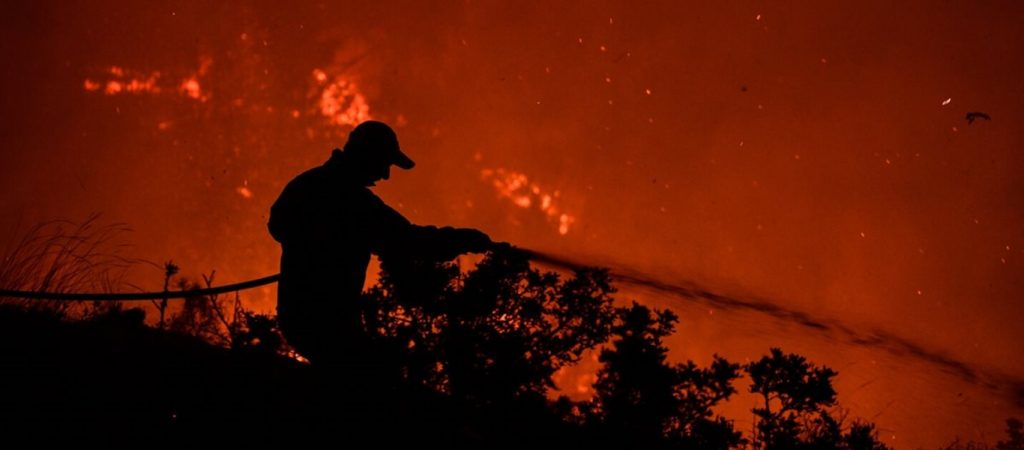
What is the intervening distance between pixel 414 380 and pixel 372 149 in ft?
27.3

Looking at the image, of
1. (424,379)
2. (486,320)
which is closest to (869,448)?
(486,320)

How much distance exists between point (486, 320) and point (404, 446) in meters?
9.12

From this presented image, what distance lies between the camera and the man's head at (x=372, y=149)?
3865 mm

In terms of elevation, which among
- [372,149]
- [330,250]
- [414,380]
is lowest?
[414,380]

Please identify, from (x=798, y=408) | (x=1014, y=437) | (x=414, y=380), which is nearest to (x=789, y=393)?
(x=798, y=408)

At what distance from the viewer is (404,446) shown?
351 centimetres

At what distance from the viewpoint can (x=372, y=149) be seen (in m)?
3.93

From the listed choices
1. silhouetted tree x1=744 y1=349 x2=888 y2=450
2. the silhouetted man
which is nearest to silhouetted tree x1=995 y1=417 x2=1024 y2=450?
silhouetted tree x1=744 y1=349 x2=888 y2=450

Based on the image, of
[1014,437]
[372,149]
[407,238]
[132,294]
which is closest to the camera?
[407,238]

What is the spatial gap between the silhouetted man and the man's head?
5 centimetres

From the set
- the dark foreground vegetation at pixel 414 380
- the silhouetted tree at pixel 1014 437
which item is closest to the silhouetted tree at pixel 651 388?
the dark foreground vegetation at pixel 414 380

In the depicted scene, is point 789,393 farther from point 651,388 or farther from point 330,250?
point 330,250

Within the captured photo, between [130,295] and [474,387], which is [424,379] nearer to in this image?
[474,387]

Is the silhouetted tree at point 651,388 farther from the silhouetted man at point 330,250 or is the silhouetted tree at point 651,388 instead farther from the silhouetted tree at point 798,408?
the silhouetted man at point 330,250
